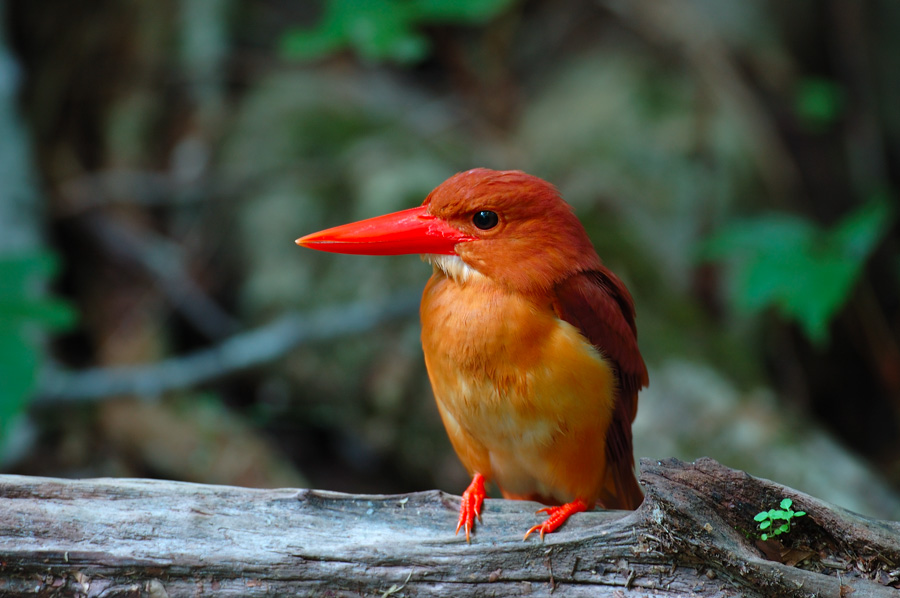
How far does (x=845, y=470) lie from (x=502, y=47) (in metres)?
3.41

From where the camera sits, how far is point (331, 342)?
3.91 m

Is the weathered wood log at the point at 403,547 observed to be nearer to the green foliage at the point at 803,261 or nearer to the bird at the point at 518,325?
the bird at the point at 518,325

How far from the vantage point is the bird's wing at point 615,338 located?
1.83 metres

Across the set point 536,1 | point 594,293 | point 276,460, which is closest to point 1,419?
point 276,460

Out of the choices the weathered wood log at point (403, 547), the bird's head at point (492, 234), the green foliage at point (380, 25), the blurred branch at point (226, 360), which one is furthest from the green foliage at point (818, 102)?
the weathered wood log at point (403, 547)

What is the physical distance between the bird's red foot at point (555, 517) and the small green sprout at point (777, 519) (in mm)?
416

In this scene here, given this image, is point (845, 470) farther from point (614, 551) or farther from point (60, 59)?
point (60, 59)

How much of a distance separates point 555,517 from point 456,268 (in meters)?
0.64

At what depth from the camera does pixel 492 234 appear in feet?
6.03

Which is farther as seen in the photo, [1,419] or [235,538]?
[1,419]

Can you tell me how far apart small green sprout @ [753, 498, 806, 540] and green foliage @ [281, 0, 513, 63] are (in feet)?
7.75

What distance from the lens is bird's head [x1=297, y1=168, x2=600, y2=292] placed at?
1.81 m

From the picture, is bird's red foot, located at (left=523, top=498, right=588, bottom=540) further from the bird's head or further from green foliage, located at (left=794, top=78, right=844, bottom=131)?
green foliage, located at (left=794, top=78, right=844, bottom=131)

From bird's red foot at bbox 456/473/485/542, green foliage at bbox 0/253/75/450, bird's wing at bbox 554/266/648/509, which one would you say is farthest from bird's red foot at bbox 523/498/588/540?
green foliage at bbox 0/253/75/450
